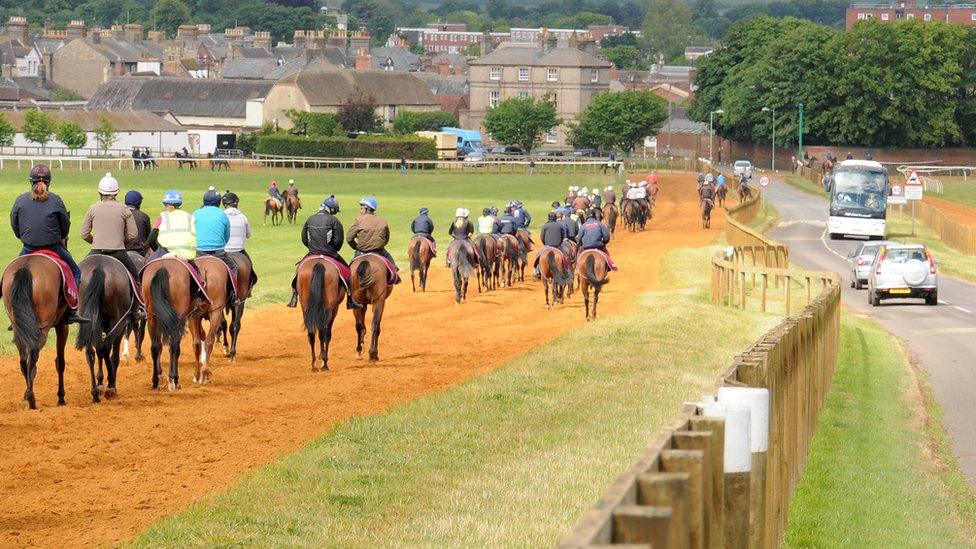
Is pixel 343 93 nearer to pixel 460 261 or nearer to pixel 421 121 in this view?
pixel 421 121

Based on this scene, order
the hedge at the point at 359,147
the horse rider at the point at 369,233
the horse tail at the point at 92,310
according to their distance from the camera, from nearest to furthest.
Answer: the horse tail at the point at 92,310
the horse rider at the point at 369,233
the hedge at the point at 359,147

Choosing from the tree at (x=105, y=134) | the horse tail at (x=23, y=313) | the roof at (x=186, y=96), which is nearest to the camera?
the horse tail at (x=23, y=313)

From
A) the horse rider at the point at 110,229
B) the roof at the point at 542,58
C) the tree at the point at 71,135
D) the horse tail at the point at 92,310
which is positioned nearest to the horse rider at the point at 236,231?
the horse rider at the point at 110,229

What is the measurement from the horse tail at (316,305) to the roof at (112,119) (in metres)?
120

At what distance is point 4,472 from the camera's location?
1388 centimetres

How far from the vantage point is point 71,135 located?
13025 cm

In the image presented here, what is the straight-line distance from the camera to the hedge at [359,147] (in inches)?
4830

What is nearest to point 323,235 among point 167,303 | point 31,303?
point 167,303

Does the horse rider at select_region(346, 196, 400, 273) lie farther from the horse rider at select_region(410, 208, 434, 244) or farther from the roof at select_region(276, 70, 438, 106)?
the roof at select_region(276, 70, 438, 106)

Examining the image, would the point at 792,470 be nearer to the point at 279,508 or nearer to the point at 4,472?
the point at 279,508

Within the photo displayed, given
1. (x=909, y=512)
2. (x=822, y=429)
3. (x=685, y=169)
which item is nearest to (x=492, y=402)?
(x=822, y=429)

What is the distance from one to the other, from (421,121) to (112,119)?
2804cm

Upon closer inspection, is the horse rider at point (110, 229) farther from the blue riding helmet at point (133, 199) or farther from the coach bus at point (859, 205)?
the coach bus at point (859, 205)

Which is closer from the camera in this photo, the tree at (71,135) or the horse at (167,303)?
the horse at (167,303)
